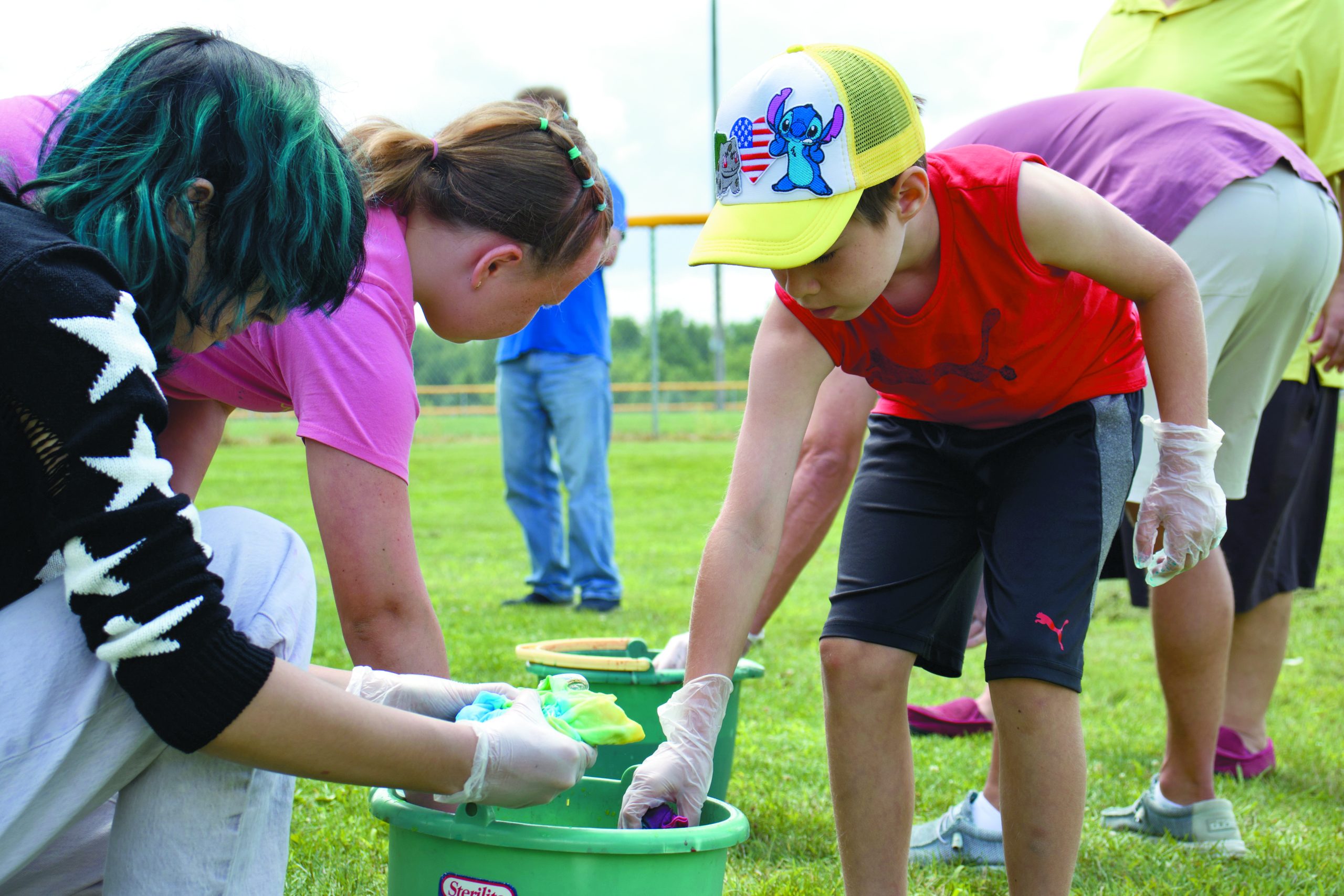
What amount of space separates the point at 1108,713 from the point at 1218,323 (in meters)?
1.63

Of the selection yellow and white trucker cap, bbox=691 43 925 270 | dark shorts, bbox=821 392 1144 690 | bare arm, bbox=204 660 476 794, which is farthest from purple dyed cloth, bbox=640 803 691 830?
yellow and white trucker cap, bbox=691 43 925 270

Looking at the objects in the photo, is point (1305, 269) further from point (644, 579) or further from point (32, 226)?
point (644, 579)

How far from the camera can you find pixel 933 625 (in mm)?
1845

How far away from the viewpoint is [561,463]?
17.6 ft

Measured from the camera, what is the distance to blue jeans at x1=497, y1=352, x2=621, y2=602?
17.2 ft

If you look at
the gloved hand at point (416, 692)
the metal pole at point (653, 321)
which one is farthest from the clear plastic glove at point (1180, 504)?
the metal pole at point (653, 321)

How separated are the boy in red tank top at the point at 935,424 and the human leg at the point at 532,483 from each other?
3546 mm

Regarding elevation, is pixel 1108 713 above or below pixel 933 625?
below

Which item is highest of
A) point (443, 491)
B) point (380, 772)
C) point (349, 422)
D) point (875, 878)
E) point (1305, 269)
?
point (1305, 269)

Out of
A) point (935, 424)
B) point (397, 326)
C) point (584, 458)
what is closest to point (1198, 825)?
point (935, 424)

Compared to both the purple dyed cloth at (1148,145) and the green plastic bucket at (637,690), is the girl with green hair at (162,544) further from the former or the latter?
the purple dyed cloth at (1148,145)

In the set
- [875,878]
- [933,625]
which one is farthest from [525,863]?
[933,625]

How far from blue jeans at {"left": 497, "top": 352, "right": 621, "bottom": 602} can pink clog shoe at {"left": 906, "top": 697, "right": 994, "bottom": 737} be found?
7.36 feet

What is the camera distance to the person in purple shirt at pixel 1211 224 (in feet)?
7.38
